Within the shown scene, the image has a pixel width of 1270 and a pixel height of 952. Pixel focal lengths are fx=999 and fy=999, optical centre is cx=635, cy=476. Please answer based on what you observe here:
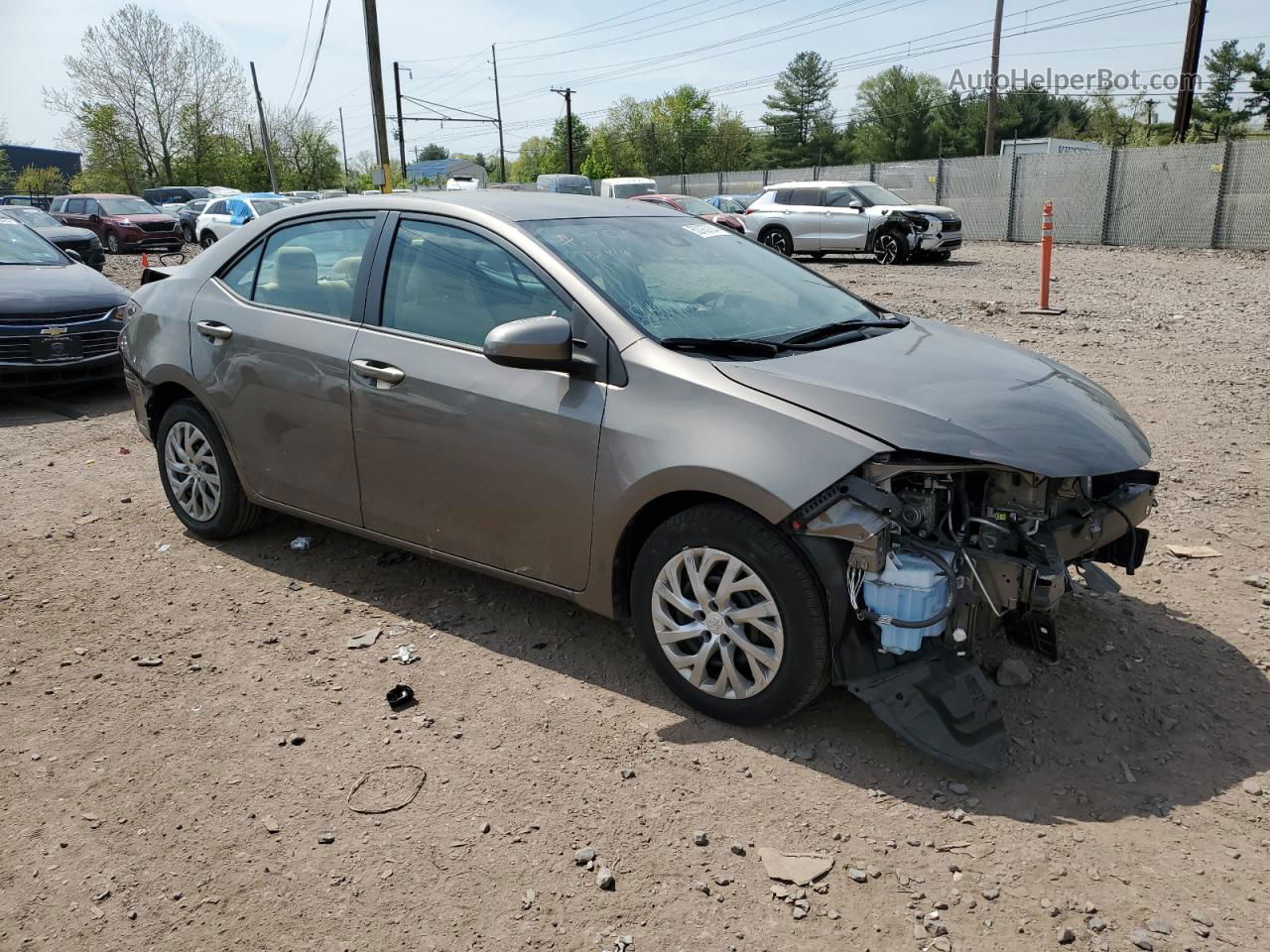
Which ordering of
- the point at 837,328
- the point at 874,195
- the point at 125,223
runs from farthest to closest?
the point at 125,223 < the point at 874,195 < the point at 837,328

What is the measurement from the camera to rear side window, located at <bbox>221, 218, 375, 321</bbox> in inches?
167

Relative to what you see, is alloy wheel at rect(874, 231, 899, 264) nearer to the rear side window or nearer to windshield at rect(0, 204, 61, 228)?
windshield at rect(0, 204, 61, 228)

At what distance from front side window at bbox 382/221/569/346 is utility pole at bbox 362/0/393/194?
779 inches

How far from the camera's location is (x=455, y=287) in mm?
3912

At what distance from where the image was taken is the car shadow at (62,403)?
835cm

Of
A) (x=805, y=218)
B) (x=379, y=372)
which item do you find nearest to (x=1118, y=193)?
(x=805, y=218)

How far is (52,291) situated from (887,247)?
663 inches

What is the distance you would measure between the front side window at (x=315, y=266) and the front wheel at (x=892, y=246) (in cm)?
1848

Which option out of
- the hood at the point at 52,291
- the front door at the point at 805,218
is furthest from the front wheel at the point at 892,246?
the hood at the point at 52,291

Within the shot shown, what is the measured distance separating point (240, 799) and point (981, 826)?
2.18m

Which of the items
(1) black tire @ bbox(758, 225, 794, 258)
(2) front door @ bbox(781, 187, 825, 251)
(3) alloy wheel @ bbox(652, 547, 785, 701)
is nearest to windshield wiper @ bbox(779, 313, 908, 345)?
(3) alloy wheel @ bbox(652, 547, 785, 701)

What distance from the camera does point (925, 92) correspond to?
287ft

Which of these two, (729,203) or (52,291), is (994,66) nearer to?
(729,203)

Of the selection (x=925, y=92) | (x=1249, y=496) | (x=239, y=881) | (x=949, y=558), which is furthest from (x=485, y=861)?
(x=925, y=92)
